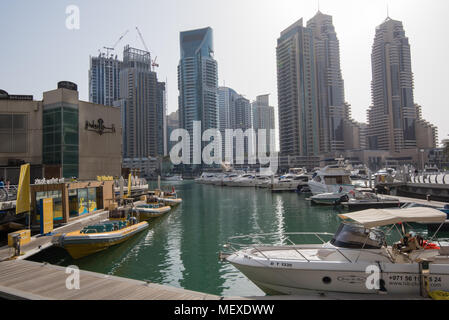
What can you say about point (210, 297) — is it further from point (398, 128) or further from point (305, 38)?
point (398, 128)

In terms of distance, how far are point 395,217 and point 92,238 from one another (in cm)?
1666

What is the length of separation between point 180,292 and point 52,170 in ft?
112

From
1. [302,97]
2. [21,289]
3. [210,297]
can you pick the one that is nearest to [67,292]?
[21,289]

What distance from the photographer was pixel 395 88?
174 metres

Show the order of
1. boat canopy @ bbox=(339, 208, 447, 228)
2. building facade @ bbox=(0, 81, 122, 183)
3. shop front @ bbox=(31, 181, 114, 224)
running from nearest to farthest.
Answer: boat canopy @ bbox=(339, 208, 447, 228) < shop front @ bbox=(31, 181, 114, 224) < building facade @ bbox=(0, 81, 122, 183)

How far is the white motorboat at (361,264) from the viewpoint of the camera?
944cm

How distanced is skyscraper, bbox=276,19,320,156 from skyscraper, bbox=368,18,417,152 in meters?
54.1

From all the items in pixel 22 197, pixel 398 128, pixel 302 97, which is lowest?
pixel 22 197

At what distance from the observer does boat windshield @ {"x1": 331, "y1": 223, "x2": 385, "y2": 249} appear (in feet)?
34.2

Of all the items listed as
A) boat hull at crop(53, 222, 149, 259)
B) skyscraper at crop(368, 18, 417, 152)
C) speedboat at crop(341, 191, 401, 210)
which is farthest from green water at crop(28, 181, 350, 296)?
skyscraper at crop(368, 18, 417, 152)

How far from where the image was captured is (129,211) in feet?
85.2

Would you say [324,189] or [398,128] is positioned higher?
[398,128]

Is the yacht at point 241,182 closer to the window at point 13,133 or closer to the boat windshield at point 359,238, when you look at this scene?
the window at point 13,133
